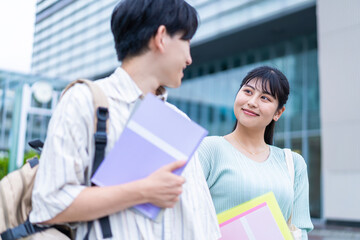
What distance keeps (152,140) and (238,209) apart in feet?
3.17

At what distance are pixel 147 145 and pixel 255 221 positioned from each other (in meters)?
0.99

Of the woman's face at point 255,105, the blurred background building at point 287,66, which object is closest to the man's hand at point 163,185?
the woman's face at point 255,105

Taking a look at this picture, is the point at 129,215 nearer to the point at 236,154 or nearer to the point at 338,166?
the point at 236,154

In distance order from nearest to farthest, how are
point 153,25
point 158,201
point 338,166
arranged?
point 158,201, point 153,25, point 338,166

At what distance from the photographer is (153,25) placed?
1193mm

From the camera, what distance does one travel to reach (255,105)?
219 cm

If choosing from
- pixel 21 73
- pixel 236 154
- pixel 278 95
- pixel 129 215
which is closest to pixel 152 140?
pixel 129 215

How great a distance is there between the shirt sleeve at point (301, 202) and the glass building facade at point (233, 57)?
30.7 ft

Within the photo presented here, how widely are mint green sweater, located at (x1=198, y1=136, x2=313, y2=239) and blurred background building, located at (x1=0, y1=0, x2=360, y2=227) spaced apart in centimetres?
573

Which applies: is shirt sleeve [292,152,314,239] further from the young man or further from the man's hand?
the man's hand

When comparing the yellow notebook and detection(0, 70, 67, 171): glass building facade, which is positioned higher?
detection(0, 70, 67, 171): glass building facade

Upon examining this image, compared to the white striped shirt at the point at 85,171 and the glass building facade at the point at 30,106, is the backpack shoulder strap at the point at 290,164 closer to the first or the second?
the white striped shirt at the point at 85,171

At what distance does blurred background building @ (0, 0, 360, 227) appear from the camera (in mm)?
11633

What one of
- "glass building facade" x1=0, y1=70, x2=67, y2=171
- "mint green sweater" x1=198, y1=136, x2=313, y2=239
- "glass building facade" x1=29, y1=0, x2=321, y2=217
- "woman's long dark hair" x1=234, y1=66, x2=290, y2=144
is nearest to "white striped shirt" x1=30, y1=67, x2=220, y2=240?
"mint green sweater" x1=198, y1=136, x2=313, y2=239
